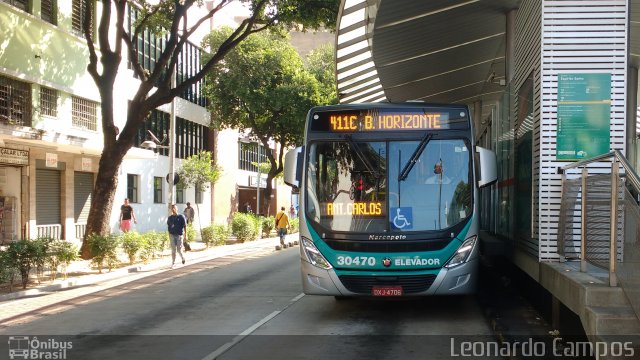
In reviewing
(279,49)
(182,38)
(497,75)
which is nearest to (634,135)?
(497,75)

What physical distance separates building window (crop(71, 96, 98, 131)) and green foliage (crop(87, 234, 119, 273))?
8.13m

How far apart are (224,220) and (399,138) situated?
38.6 meters

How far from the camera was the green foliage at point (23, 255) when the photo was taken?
582 inches

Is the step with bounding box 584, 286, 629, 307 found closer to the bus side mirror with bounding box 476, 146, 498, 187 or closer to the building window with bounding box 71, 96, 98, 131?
the bus side mirror with bounding box 476, 146, 498, 187

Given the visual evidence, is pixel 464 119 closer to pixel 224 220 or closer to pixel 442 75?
pixel 442 75

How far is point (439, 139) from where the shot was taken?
10914 millimetres

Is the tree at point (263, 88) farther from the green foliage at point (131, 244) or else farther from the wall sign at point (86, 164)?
the green foliage at point (131, 244)

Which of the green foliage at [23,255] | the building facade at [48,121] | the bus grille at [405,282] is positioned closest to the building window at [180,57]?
the building facade at [48,121]

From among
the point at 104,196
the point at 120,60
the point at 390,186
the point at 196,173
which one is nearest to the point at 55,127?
the point at 120,60

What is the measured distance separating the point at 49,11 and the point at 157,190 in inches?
558

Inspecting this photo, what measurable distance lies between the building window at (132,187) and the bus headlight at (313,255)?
77.7 feet

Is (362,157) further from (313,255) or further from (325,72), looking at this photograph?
(325,72)

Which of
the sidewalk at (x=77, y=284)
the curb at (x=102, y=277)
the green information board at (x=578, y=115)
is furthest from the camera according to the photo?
the curb at (x=102, y=277)

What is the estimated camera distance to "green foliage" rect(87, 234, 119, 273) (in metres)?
18.5
